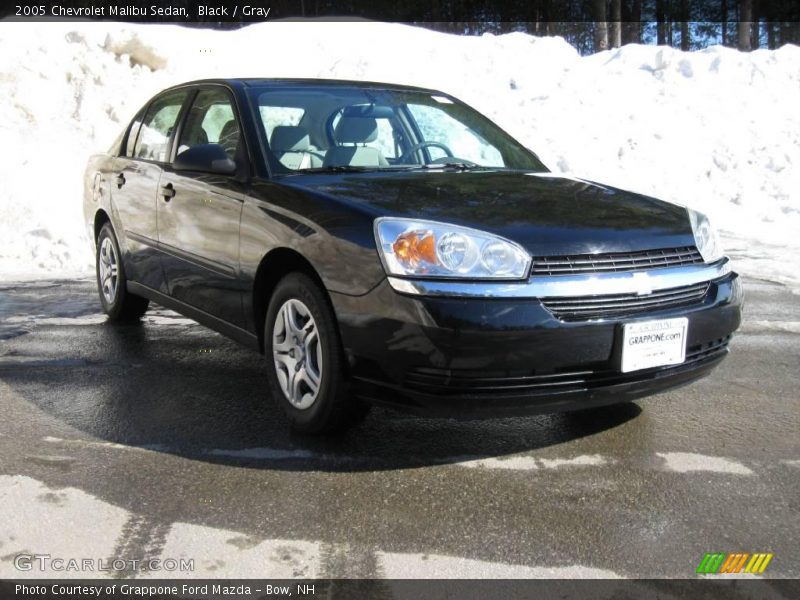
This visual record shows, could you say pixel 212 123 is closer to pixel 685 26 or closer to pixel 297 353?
pixel 297 353

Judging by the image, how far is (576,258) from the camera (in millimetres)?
3188

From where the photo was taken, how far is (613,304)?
10.5 ft

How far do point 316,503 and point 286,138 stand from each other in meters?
1.89

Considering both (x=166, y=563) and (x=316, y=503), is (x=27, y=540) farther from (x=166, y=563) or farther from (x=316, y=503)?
(x=316, y=503)

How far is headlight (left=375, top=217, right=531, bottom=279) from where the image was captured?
10.1 ft

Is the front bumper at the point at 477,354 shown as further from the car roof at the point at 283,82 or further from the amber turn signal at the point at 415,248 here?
the car roof at the point at 283,82

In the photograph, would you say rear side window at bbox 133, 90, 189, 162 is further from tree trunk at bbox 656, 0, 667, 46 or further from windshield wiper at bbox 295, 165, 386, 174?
tree trunk at bbox 656, 0, 667, 46

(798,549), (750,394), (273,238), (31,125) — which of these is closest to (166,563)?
(273,238)

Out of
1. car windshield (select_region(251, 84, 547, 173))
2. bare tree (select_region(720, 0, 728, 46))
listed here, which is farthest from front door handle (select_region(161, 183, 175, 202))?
bare tree (select_region(720, 0, 728, 46))

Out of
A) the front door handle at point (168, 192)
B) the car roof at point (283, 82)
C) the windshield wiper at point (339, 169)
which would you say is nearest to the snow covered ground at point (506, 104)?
the front door handle at point (168, 192)

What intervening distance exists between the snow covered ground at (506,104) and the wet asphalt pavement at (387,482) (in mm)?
4364

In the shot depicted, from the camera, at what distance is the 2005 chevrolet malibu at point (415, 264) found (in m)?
3.08

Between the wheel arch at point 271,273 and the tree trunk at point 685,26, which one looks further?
the tree trunk at point 685,26

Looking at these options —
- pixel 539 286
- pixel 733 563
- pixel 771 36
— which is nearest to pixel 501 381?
pixel 539 286
